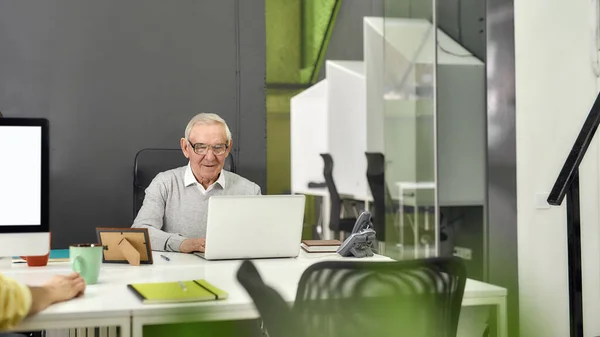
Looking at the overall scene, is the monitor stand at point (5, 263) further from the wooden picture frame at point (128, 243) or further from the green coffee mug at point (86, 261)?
the green coffee mug at point (86, 261)

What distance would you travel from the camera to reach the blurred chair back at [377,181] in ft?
18.3

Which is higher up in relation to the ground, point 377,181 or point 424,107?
point 424,107

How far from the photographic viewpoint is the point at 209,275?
176cm

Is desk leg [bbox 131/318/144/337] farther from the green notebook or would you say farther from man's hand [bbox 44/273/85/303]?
man's hand [bbox 44/273/85/303]

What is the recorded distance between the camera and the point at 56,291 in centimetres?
142

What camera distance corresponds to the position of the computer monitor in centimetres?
164

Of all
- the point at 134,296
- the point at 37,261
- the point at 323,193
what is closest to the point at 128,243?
the point at 37,261

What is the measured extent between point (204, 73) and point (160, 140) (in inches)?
16.6

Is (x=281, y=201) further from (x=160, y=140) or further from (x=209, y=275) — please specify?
(x=160, y=140)

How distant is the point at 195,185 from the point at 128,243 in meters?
0.84

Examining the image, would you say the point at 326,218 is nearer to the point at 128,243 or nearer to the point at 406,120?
the point at 406,120

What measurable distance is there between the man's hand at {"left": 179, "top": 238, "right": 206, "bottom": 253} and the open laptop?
0.65 feet

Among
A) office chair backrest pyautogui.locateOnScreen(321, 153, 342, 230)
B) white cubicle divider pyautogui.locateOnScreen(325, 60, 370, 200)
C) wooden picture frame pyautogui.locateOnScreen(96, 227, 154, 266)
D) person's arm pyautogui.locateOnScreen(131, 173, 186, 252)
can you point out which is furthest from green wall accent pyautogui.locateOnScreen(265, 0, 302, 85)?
wooden picture frame pyautogui.locateOnScreen(96, 227, 154, 266)

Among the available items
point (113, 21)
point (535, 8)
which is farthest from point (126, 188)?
point (535, 8)
